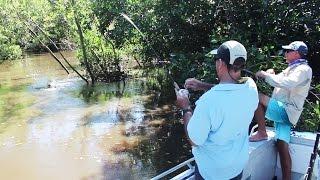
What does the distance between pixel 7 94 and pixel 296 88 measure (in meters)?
14.0

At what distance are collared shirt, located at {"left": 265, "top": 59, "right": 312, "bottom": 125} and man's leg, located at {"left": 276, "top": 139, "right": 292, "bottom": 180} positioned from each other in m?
0.23

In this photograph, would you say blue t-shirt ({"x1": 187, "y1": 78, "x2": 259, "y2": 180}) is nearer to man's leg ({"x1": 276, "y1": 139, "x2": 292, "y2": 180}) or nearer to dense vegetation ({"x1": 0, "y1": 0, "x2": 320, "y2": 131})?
man's leg ({"x1": 276, "y1": 139, "x2": 292, "y2": 180})

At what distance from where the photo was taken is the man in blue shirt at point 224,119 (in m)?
2.44

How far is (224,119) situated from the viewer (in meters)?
2.49

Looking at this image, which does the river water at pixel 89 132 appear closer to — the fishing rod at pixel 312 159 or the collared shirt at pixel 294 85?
the collared shirt at pixel 294 85

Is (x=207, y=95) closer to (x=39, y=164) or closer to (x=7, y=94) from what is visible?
(x=39, y=164)

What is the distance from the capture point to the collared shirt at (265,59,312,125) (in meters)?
3.79

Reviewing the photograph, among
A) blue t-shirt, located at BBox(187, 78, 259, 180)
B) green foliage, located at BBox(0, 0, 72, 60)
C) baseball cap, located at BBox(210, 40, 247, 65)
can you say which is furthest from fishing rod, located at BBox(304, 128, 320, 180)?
green foliage, located at BBox(0, 0, 72, 60)

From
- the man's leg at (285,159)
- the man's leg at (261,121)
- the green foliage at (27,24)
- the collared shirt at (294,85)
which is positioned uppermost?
the green foliage at (27,24)

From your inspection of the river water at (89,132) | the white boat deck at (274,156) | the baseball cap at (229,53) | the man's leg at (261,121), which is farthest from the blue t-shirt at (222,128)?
the river water at (89,132)

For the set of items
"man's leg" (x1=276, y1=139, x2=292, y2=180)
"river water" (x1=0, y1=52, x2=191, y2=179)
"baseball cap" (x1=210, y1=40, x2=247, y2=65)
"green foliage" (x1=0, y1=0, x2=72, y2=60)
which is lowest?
"river water" (x1=0, y1=52, x2=191, y2=179)

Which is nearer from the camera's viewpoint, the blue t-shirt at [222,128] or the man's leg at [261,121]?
the blue t-shirt at [222,128]

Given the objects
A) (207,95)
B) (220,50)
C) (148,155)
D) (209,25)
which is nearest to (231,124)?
(207,95)

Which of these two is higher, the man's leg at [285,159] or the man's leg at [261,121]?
the man's leg at [261,121]
